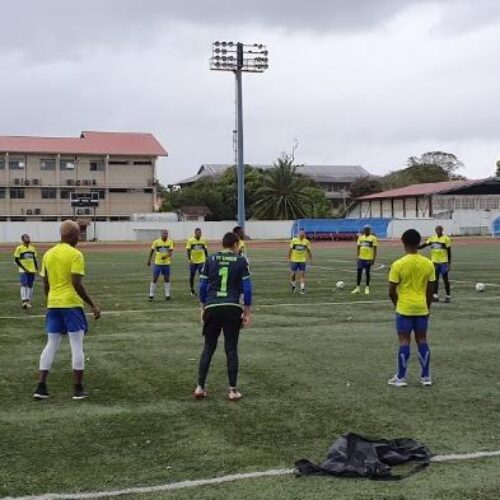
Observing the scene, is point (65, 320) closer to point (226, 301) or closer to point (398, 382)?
point (226, 301)

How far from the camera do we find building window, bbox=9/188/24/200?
83.9 metres

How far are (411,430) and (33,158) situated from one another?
271 ft

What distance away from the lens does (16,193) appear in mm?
84188

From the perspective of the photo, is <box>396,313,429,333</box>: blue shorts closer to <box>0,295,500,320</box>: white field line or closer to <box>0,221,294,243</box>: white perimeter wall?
<box>0,295,500,320</box>: white field line

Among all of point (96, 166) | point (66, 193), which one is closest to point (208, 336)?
point (66, 193)

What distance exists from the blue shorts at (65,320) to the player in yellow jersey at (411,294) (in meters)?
3.77

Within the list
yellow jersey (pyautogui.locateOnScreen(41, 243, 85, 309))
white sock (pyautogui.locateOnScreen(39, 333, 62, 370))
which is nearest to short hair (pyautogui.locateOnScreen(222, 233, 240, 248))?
yellow jersey (pyautogui.locateOnScreen(41, 243, 85, 309))

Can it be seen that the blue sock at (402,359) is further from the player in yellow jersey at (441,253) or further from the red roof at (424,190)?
the red roof at (424,190)

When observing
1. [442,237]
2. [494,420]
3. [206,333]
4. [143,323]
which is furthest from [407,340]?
[442,237]

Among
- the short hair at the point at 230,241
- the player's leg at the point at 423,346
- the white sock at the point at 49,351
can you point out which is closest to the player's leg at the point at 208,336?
the short hair at the point at 230,241

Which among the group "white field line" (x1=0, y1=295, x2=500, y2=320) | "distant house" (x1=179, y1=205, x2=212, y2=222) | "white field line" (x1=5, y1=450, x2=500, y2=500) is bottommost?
"white field line" (x1=5, y1=450, x2=500, y2=500)

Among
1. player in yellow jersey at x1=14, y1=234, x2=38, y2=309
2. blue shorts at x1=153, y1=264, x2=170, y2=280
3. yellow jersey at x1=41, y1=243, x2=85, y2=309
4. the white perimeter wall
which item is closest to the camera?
yellow jersey at x1=41, y1=243, x2=85, y2=309

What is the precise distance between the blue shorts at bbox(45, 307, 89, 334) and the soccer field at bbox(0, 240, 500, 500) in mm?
821

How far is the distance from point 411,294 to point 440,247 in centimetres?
1041
